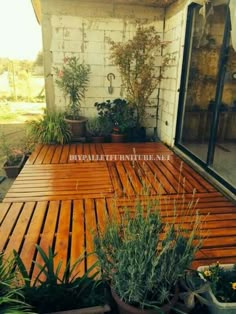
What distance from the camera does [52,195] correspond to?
260 cm

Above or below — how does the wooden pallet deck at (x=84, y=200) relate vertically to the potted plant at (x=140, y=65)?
below

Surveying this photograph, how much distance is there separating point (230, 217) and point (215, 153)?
1.23 m

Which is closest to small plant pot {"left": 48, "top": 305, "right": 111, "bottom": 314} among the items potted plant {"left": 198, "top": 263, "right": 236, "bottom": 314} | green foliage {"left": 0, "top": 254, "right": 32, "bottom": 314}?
green foliage {"left": 0, "top": 254, "right": 32, "bottom": 314}

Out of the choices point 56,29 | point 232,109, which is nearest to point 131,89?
point 56,29

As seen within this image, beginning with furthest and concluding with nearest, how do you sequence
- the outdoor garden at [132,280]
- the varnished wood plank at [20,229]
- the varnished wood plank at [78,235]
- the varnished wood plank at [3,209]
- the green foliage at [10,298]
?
1. the varnished wood plank at [3,209]
2. the varnished wood plank at [20,229]
3. the varnished wood plank at [78,235]
4. the outdoor garden at [132,280]
5. the green foliage at [10,298]

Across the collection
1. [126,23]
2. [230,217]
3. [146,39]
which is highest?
[126,23]

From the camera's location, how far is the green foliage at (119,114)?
4.72 meters

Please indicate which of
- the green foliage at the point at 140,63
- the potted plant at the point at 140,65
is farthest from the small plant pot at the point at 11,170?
the green foliage at the point at 140,63

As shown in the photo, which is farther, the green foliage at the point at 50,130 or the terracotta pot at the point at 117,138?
the terracotta pot at the point at 117,138

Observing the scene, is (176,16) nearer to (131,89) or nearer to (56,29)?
(131,89)

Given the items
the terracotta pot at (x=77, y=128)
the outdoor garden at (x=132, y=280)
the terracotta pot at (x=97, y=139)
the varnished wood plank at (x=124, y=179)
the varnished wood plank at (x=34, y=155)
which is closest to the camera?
the outdoor garden at (x=132, y=280)

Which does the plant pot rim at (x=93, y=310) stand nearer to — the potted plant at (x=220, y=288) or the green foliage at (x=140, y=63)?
the potted plant at (x=220, y=288)

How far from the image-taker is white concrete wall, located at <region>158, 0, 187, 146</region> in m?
4.01

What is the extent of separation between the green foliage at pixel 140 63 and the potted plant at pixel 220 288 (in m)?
3.75
